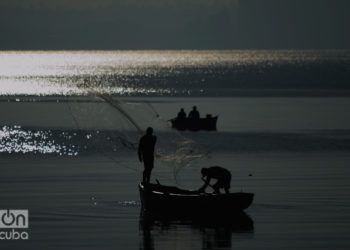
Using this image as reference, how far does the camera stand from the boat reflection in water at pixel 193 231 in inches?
960

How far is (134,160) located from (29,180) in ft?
25.2

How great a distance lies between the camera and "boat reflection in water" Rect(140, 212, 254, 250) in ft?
80.0

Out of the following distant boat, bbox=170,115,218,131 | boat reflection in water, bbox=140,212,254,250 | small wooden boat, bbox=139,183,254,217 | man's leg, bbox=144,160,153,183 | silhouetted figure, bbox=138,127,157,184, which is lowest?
boat reflection in water, bbox=140,212,254,250

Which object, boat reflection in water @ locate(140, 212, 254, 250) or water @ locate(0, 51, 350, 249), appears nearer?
boat reflection in water @ locate(140, 212, 254, 250)

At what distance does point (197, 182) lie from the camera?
35.4 m

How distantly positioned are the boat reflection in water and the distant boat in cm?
3009

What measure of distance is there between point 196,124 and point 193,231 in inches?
1308

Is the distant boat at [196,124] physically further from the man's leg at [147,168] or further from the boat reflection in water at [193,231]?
the boat reflection in water at [193,231]

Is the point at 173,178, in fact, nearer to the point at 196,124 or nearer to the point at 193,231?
the point at 193,231

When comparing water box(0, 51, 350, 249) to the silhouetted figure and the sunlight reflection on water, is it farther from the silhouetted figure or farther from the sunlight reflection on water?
the silhouetted figure

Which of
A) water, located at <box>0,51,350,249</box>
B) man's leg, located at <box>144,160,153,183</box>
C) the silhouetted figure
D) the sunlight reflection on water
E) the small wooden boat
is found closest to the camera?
water, located at <box>0,51,350,249</box>

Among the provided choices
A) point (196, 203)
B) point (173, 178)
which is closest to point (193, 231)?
point (196, 203)

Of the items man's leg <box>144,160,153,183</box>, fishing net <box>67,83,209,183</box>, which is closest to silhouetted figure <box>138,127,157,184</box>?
man's leg <box>144,160,153,183</box>

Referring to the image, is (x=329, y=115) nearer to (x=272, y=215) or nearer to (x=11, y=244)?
(x=272, y=215)
